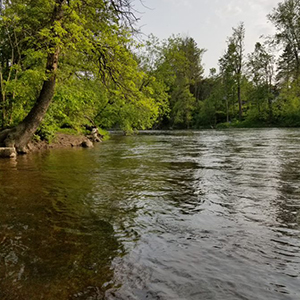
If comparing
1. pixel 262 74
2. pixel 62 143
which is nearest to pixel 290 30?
pixel 262 74

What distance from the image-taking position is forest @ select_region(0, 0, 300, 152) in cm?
1062

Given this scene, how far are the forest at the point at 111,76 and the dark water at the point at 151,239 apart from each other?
6.36 m

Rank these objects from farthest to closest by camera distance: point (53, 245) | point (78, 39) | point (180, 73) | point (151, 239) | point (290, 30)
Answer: point (180, 73), point (290, 30), point (78, 39), point (151, 239), point (53, 245)

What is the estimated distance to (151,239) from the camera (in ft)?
10.4

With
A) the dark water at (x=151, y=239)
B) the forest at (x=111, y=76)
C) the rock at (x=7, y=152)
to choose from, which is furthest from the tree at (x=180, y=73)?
the dark water at (x=151, y=239)

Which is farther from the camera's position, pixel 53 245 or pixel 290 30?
pixel 290 30

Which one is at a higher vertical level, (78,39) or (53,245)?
(78,39)

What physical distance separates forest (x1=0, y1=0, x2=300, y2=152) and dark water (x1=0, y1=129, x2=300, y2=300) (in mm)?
6355

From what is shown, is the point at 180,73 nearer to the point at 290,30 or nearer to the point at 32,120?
the point at 290,30

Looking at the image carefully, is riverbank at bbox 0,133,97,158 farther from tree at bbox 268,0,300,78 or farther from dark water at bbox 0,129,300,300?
tree at bbox 268,0,300,78

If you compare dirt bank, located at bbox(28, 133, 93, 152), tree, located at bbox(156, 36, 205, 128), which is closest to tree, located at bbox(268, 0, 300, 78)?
tree, located at bbox(156, 36, 205, 128)

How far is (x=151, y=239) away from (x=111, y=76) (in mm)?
9029

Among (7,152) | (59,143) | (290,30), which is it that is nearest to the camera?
(7,152)

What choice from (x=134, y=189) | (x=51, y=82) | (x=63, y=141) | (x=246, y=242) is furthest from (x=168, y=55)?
(x=246, y=242)
